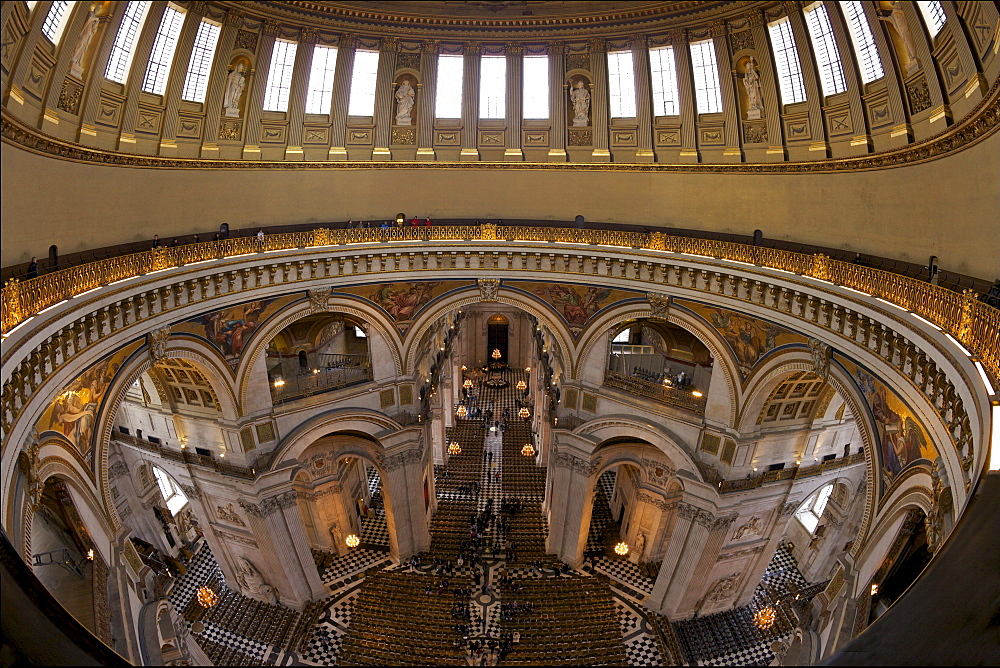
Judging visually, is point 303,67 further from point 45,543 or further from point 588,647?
point 588,647

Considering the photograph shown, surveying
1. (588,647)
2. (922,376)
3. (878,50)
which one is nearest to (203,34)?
(878,50)

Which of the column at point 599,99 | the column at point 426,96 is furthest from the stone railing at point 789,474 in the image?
the column at point 426,96

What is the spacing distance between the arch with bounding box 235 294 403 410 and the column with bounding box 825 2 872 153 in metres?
13.8

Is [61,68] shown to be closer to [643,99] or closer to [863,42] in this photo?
[643,99]

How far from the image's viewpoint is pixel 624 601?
2006cm

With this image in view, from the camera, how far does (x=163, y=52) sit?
50.3 ft

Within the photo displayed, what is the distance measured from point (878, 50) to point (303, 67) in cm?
1568

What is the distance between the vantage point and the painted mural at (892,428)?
30.8 feet

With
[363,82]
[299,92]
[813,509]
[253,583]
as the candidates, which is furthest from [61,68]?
[813,509]

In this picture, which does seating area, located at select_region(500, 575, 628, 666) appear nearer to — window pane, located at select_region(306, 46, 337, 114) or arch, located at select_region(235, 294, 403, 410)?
arch, located at select_region(235, 294, 403, 410)

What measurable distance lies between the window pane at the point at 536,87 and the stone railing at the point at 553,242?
443 cm

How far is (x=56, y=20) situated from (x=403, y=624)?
60.2 feet

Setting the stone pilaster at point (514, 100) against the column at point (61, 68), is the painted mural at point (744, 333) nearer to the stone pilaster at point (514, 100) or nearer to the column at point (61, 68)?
the stone pilaster at point (514, 100)

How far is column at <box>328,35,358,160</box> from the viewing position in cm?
1828
